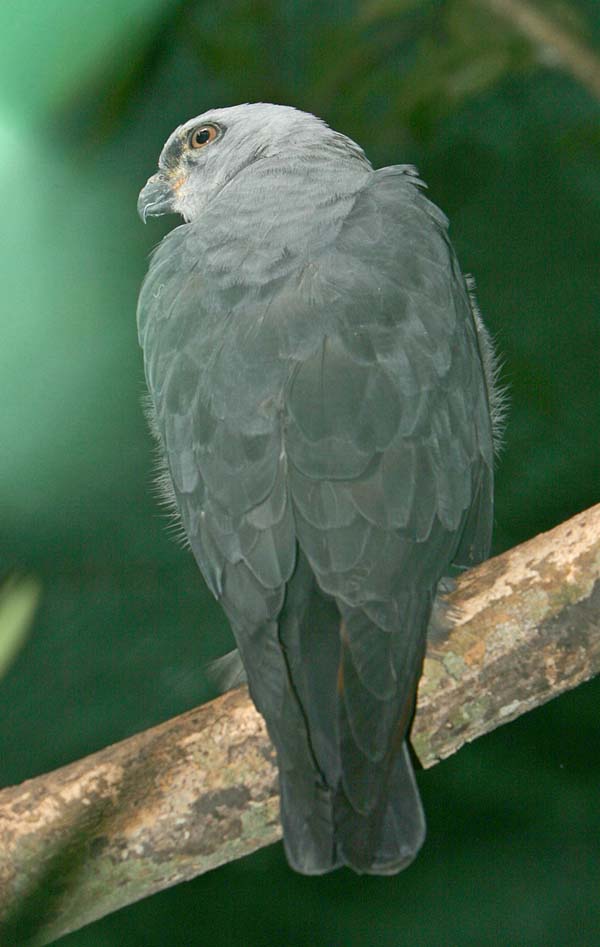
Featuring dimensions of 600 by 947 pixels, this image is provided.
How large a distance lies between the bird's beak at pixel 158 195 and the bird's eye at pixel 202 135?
150mm

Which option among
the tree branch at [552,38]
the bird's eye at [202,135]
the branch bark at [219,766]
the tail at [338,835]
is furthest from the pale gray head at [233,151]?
the tail at [338,835]

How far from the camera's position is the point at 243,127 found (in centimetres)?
329

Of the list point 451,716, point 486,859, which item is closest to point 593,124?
point 451,716

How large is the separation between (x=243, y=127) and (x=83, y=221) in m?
1.03

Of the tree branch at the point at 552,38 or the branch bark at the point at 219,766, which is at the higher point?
the tree branch at the point at 552,38

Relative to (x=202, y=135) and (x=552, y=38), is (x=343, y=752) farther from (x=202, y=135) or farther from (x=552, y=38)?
(x=202, y=135)

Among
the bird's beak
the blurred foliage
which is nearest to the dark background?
the bird's beak

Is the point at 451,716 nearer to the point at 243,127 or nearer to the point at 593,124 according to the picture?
the point at 243,127

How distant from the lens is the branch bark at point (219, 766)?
209cm

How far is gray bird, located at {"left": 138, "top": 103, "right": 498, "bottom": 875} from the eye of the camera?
197 cm

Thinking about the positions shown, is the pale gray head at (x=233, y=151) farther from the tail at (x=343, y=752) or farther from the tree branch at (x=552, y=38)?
the tail at (x=343, y=752)

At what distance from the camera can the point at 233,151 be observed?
10.7 ft

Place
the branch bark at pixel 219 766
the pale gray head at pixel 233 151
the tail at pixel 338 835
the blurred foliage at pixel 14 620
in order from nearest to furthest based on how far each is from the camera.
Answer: the blurred foliage at pixel 14 620, the tail at pixel 338 835, the branch bark at pixel 219 766, the pale gray head at pixel 233 151

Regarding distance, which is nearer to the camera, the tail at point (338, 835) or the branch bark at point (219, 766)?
the tail at point (338, 835)
